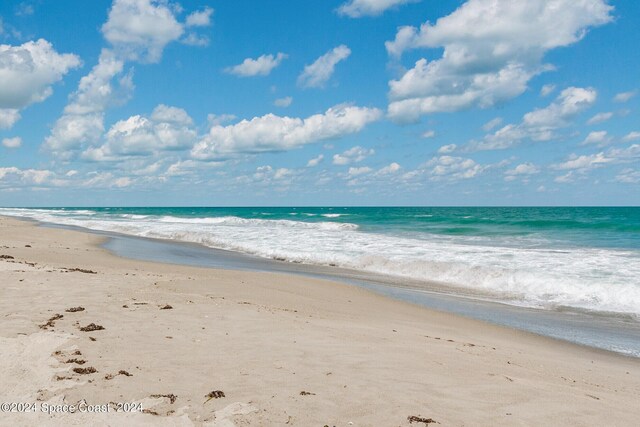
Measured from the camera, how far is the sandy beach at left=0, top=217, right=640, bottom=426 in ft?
14.8

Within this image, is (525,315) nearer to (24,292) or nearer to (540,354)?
(540,354)

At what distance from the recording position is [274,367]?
568 cm

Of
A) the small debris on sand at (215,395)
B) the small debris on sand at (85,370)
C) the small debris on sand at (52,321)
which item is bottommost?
the small debris on sand at (215,395)

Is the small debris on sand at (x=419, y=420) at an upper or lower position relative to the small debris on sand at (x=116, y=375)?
lower

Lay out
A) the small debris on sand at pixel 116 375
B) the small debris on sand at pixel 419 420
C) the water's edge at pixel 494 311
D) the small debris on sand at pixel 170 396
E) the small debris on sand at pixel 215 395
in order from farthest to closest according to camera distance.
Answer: the water's edge at pixel 494 311 < the small debris on sand at pixel 116 375 < the small debris on sand at pixel 215 395 < the small debris on sand at pixel 170 396 < the small debris on sand at pixel 419 420

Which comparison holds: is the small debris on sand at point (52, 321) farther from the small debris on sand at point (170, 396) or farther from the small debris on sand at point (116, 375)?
the small debris on sand at point (170, 396)

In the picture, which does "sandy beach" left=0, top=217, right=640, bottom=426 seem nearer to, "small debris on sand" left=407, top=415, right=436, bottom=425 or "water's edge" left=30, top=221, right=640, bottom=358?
"small debris on sand" left=407, top=415, right=436, bottom=425

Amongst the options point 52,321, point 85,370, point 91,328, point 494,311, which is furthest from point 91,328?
point 494,311

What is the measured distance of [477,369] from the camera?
6.19m

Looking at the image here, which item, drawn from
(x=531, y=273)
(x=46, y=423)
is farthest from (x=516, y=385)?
(x=531, y=273)

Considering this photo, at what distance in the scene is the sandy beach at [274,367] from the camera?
4500 mm

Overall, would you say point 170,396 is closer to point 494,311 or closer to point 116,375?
point 116,375

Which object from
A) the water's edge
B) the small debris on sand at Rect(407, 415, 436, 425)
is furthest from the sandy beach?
the water's edge

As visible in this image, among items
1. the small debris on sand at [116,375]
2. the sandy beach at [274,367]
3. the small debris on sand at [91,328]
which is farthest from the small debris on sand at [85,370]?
A: the small debris on sand at [91,328]
